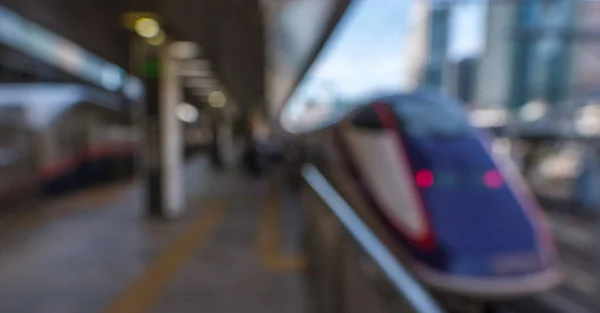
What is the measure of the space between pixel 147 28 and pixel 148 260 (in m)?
4.04

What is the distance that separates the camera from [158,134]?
7.99 meters

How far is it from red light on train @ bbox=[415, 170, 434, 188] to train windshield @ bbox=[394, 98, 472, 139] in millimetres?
525

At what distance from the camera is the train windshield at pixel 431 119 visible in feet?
17.6

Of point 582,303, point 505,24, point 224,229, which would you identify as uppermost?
point 505,24

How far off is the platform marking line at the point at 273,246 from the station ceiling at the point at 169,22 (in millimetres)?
3005

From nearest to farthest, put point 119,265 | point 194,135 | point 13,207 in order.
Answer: point 119,265 → point 13,207 → point 194,135

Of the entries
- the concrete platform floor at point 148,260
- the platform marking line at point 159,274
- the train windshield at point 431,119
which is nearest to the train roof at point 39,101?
the concrete platform floor at point 148,260

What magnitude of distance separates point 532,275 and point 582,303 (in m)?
1.59

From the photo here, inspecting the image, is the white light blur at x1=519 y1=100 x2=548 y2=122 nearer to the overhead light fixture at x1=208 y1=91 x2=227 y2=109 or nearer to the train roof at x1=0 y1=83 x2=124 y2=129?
the overhead light fixture at x1=208 y1=91 x2=227 y2=109

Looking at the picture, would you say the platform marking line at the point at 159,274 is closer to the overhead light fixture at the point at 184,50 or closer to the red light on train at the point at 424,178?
the red light on train at the point at 424,178

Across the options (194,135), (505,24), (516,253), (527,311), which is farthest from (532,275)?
(194,135)

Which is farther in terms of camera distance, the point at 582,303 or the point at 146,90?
the point at 146,90

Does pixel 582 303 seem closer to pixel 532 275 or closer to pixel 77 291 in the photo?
pixel 532 275

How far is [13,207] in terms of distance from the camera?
9156 millimetres
